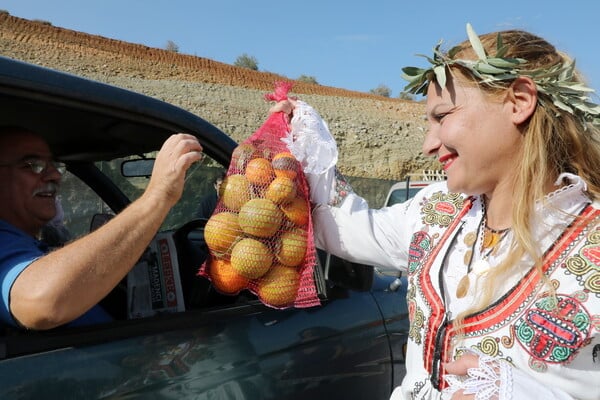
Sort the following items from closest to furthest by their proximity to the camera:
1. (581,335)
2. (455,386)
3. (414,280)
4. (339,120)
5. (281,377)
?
(581,335)
(455,386)
(414,280)
(281,377)
(339,120)

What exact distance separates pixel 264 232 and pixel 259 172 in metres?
0.22

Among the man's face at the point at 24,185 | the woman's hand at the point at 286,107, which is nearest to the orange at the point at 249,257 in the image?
the woman's hand at the point at 286,107

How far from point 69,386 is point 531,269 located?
1.27 metres

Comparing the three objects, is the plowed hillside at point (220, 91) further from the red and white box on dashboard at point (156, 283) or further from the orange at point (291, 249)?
the orange at point (291, 249)

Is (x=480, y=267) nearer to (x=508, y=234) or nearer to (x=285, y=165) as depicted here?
(x=508, y=234)

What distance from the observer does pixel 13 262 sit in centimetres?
158

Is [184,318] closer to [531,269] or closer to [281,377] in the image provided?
[281,377]

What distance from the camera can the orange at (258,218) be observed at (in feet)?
5.85

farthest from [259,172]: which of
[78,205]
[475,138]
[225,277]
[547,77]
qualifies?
[78,205]

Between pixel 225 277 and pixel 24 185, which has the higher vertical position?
pixel 24 185

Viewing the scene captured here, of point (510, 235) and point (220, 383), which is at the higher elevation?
point (510, 235)

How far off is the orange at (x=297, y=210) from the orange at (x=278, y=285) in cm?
17

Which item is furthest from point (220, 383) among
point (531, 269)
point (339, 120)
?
point (339, 120)

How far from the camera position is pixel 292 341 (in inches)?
79.2
